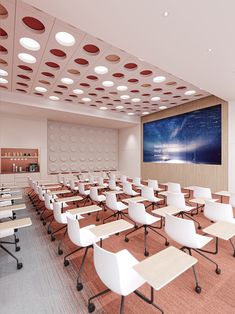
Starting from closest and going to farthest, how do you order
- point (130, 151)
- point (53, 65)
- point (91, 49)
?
point (91, 49)
point (53, 65)
point (130, 151)

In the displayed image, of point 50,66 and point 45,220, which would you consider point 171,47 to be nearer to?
point 50,66

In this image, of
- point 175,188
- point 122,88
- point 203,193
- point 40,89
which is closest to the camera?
point 203,193

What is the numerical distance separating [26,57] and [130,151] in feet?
28.9

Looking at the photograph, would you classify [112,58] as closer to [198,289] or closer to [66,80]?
[66,80]

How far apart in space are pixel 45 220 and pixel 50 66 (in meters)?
4.21

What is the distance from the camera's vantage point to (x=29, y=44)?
3.97 meters

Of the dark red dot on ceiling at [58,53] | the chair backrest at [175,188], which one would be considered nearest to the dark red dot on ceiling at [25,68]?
the dark red dot on ceiling at [58,53]

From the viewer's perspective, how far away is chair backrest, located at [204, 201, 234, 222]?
2.98m

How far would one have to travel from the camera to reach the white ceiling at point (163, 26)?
8.29ft

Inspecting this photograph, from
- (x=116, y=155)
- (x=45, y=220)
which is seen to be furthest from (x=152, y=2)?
(x=116, y=155)

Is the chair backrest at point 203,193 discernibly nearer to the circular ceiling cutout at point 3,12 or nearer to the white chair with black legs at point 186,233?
the white chair with black legs at point 186,233

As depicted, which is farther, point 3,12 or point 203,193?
point 203,193

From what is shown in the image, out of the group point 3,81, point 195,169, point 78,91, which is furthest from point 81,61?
point 195,169

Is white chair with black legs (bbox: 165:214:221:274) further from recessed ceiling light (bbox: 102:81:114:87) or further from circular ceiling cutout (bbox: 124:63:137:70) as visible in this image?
recessed ceiling light (bbox: 102:81:114:87)
